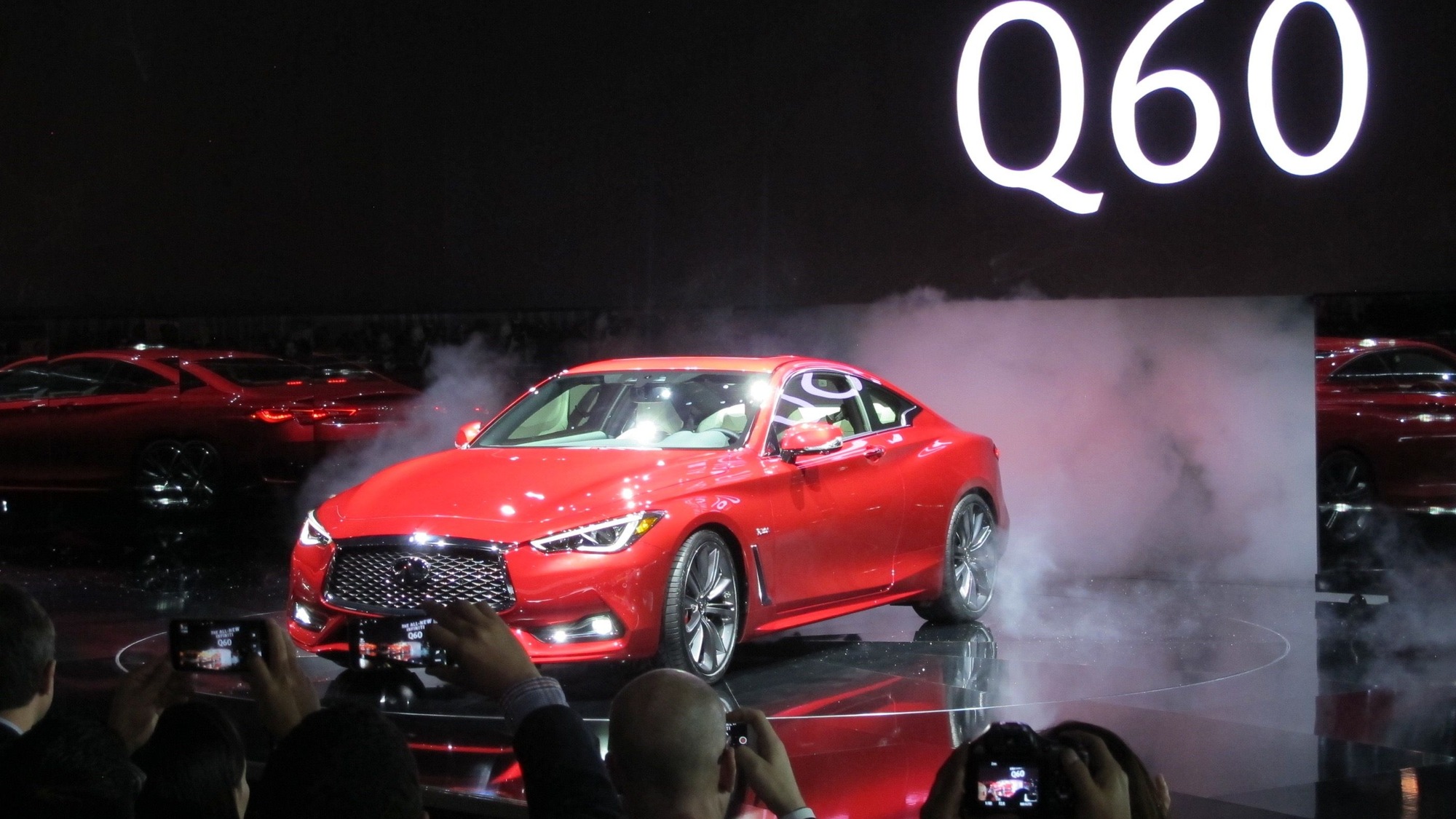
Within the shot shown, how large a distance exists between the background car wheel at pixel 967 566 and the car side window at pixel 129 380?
646 centimetres

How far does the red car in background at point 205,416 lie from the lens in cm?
1204

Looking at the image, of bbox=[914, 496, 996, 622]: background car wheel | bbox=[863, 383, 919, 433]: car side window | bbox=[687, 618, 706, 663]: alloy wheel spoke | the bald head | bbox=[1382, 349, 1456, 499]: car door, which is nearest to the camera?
the bald head

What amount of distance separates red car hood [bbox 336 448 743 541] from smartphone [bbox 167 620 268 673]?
3.19m

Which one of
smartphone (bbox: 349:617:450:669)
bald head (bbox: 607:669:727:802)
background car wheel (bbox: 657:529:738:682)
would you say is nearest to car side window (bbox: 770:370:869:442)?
background car wheel (bbox: 657:529:738:682)

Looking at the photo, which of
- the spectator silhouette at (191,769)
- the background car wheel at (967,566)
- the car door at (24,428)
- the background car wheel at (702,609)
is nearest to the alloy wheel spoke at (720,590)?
the background car wheel at (702,609)

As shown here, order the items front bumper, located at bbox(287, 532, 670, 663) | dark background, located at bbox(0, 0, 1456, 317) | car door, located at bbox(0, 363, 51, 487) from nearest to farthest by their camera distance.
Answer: front bumper, located at bbox(287, 532, 670, 663) < dark background, located at bbox(0, 0, 1456, 317) < car door, located at bbox(0, 363, 51, 487)

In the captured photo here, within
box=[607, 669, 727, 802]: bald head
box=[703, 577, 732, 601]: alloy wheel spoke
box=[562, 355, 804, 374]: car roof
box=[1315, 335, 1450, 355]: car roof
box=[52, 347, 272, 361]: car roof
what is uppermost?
box=[52, 347, 272, 361]: car roof

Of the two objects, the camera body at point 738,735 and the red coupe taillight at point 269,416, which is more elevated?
the red coupe taillight at point 269,416

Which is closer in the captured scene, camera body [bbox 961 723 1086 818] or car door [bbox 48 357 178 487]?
camera body [bbox 961 723 1086 818]

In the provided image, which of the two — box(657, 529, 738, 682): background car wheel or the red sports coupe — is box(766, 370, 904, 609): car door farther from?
box(657, 529, 738, 682): background car wheel

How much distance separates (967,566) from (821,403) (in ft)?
4.68

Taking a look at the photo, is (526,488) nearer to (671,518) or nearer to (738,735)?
(671,518)

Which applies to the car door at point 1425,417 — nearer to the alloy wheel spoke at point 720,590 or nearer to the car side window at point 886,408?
the car side window at point 886,408

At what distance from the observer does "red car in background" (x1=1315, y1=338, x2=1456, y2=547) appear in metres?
8.88
